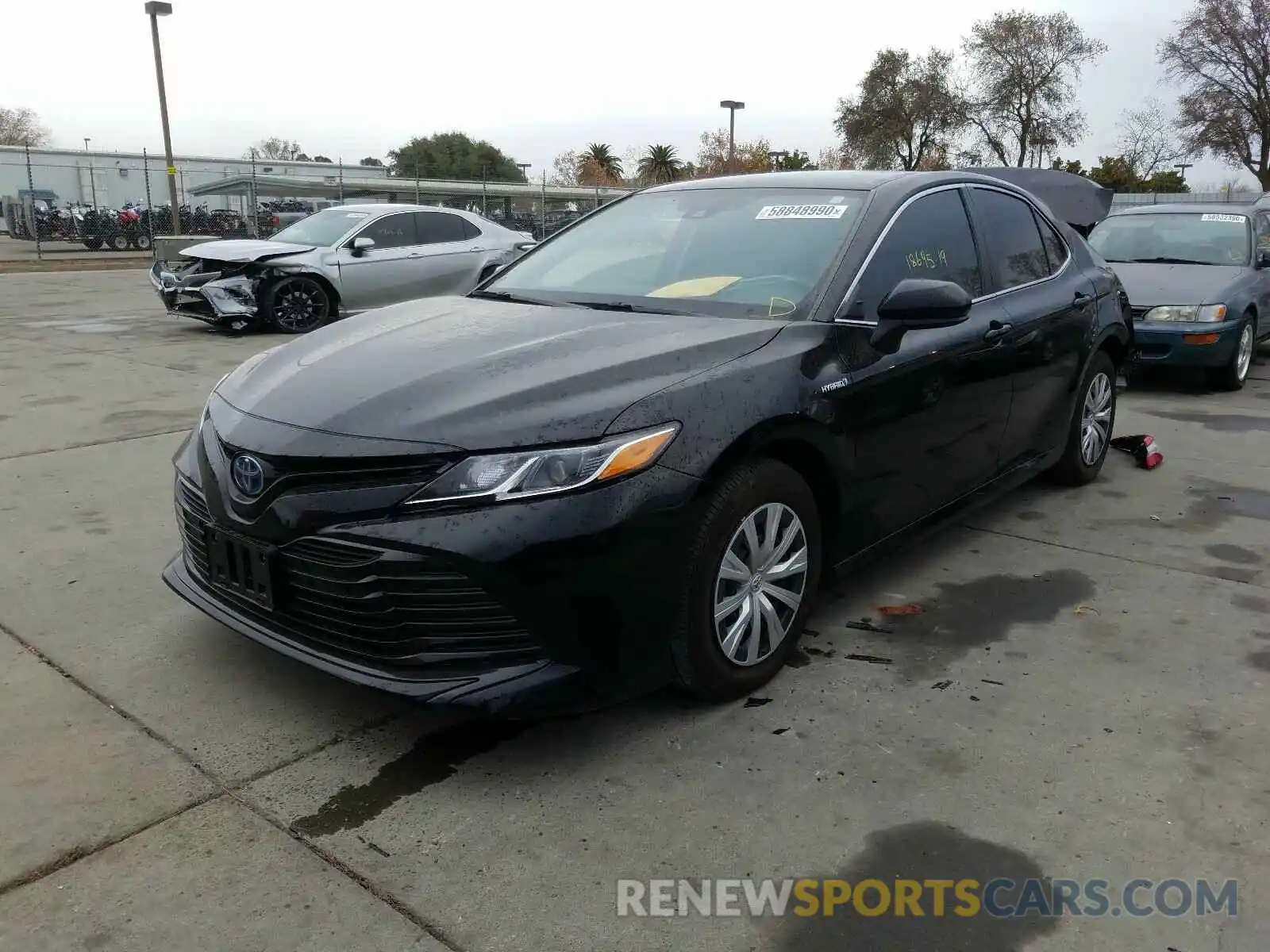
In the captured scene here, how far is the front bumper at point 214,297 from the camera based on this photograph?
10.9 metres

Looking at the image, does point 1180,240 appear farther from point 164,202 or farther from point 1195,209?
point 164,202

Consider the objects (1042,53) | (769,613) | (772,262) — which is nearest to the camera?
(769,613)

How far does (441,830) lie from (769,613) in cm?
115

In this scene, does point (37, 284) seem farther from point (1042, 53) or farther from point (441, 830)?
point (1042, 53)

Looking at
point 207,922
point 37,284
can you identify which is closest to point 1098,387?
point 207,922

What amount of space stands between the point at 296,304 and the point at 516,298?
327 inches

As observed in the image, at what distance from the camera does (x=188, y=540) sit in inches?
125

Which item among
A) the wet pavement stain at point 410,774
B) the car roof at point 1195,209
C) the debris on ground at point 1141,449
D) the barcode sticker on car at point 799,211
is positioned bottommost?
the wet pavement stain at point 410,774

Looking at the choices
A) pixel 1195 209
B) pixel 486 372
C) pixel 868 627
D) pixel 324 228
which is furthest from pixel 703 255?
pixel 324 228

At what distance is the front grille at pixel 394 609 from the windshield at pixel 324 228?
9664 millimetres

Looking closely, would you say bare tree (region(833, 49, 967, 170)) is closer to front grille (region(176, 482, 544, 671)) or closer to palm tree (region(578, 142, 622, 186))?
palm tree (region(578, 142, 622, 186))

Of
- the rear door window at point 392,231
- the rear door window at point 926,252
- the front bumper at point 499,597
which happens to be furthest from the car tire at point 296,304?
the front bumper at point 499,597

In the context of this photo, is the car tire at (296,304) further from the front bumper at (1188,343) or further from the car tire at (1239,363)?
the car tire at (1239,363)

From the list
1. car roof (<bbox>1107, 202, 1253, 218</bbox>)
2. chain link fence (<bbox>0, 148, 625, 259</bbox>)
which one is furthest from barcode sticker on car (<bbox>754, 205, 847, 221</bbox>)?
chain link fence (<bbox>0, 148, 625, 259</bbox>)
